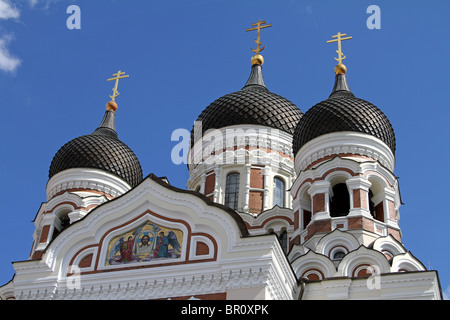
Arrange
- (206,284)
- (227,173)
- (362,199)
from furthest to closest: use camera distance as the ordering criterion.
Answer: (227,173) < (362,199) < (206,284)

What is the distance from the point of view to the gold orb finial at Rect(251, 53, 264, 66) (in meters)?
23.6

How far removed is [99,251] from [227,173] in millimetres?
7650

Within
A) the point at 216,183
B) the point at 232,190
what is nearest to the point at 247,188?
the point at 232,190

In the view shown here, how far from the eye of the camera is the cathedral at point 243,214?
12.3 m

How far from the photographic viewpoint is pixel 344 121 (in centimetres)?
1756

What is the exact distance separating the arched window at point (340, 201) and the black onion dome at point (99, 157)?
5.90 metres

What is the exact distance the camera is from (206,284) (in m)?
12.1

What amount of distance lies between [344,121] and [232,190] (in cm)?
400

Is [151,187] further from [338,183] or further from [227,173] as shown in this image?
[227,173]

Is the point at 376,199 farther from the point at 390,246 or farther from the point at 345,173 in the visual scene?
the point at 390,246

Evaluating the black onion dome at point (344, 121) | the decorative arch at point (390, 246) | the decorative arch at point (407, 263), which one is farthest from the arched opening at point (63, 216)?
the decorative arch at point (407, 263)
